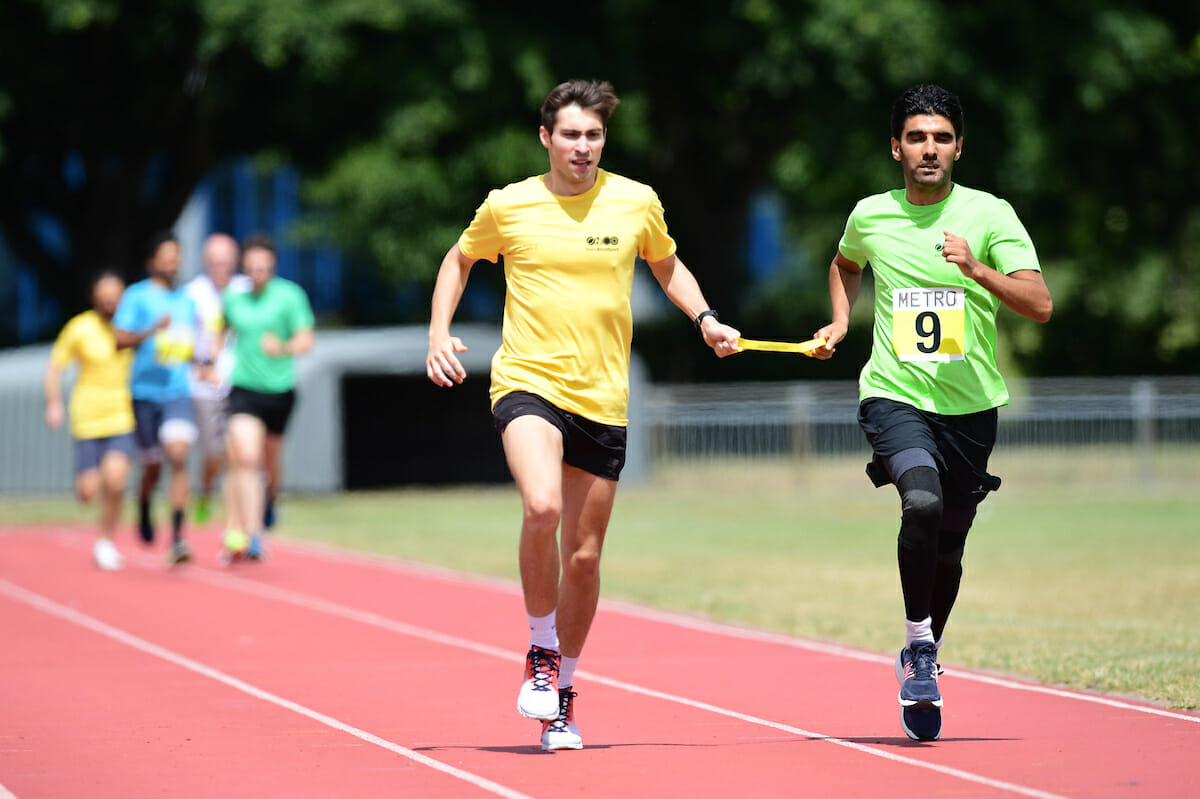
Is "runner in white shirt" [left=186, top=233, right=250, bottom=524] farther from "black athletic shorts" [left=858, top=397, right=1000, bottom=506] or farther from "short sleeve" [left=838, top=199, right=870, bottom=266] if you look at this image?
"black athletic shorts" [left=858, top=397, right=1000, bottom=506]

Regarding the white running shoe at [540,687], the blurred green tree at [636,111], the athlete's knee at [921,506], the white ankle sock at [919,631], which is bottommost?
the white running shoe at [540,687]

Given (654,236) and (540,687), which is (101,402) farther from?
(540,687)

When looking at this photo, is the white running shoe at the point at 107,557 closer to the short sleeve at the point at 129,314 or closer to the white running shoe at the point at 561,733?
the short sleeve at the point at 129,314

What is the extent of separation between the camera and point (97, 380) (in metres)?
15.6

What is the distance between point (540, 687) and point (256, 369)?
25.8ft

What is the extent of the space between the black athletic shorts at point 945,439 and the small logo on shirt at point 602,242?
3.75 feet

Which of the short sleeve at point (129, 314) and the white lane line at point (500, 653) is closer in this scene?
the white lane line at point (500, 653)

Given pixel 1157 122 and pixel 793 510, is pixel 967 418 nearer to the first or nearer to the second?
pixel 793 510

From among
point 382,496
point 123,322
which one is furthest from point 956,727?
point 382,496

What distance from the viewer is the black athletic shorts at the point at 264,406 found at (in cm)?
1432

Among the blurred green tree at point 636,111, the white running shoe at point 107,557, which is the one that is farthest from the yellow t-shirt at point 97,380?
the blurred green tree at point 636,111

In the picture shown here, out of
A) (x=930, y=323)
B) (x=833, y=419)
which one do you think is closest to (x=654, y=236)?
(x=930, y=323)

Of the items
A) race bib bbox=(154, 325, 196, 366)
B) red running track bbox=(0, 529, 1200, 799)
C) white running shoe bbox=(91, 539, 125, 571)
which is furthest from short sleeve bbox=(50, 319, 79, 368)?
red running track bbox=(0, 529, 1200, 799)

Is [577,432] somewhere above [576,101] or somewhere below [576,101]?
below
